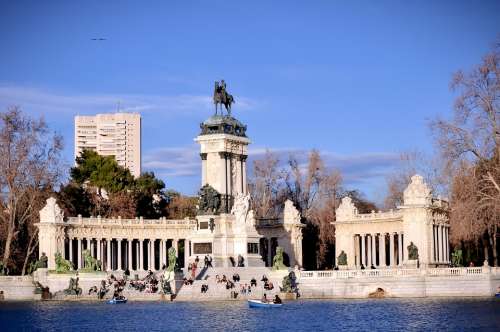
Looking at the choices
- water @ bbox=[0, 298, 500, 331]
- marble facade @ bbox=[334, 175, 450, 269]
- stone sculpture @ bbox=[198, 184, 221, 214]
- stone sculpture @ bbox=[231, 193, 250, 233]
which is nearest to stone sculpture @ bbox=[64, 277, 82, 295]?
water @ bbox=[0, 298, 500, 331]

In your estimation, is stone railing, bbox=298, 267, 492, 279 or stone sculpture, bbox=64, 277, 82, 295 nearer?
stone railing, bbox=298, 267, 492, 279

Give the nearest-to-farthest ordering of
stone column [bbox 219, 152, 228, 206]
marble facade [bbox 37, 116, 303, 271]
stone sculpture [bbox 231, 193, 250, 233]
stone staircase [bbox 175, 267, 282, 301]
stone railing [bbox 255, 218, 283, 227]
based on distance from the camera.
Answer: stone staircase [bbox 175, 267, 282, 301], marble facade [bbox 37, 116, 303, 271], stone sculpture [bbox 231, 193, 250, 233], stone column [bbox 219, 152, 228, 206], stone railing [bbox 255, 218, 283, 227]

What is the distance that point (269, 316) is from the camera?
6394 centimetres

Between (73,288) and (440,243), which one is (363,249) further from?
(73,288)

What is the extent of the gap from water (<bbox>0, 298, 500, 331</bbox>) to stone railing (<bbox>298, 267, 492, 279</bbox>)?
348cm

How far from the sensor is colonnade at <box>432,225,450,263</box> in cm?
9194

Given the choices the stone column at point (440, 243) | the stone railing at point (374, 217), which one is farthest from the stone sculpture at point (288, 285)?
the stone railing at point (374, 217)

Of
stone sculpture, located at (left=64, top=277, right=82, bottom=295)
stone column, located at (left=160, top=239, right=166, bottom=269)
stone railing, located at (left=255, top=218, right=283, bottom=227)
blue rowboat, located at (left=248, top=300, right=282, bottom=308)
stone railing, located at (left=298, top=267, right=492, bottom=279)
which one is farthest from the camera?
stone railing, located at (left=255, top=218, right=283, bottom=227)

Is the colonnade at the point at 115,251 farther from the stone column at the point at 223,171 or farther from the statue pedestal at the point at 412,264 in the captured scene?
the statue pedestal at the point at 412,264

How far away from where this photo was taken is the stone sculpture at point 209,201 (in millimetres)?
92625

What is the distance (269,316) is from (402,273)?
17.0 m

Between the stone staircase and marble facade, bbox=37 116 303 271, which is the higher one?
marble facade, bbox=37 116 303 271

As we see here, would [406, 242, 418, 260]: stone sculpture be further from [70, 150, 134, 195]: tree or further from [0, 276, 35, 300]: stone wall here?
[70, 150, 134, 195]: tree

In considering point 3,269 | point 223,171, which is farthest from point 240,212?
point 3,269
